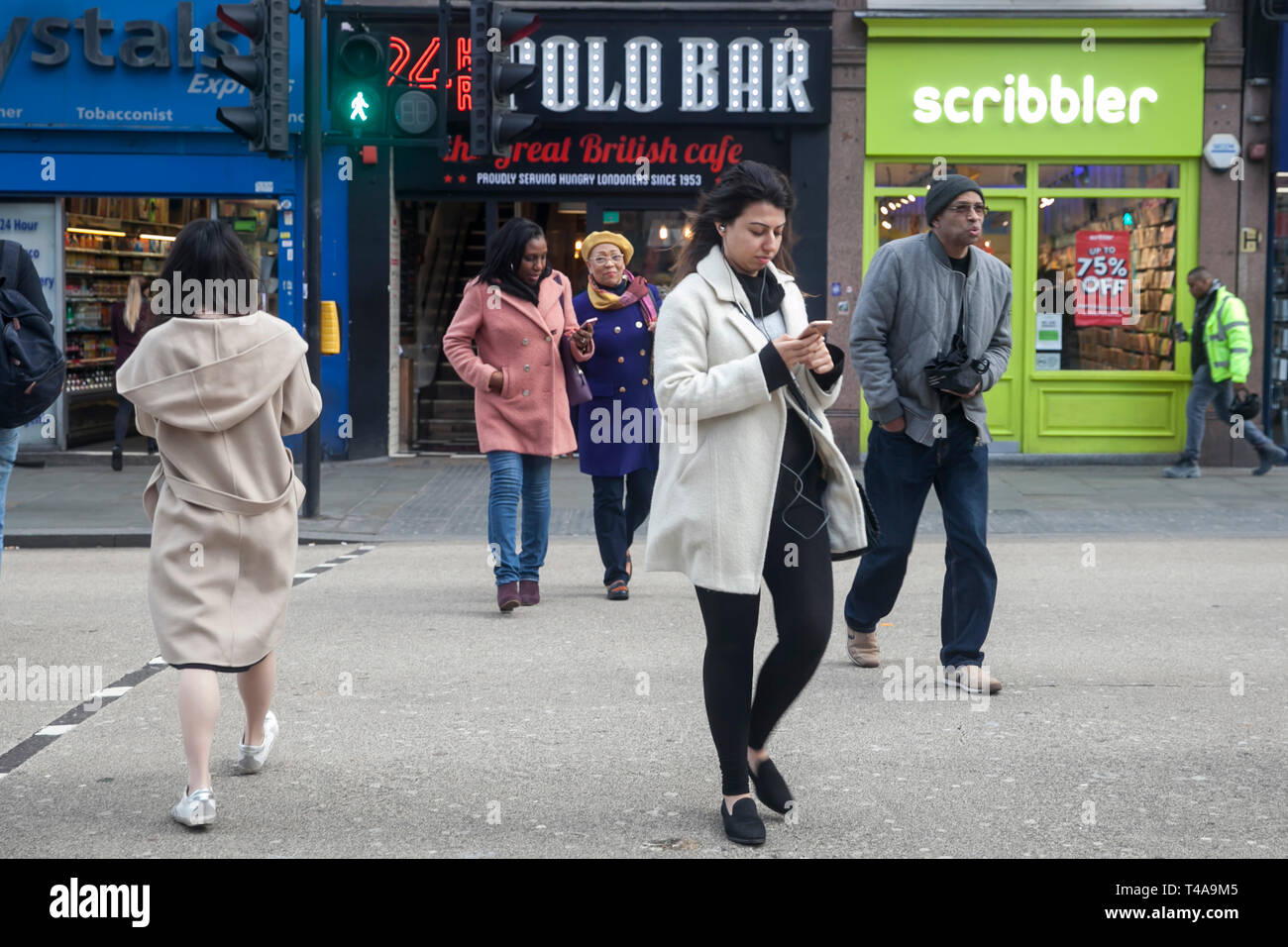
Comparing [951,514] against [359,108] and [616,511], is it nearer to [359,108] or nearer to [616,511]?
[616,511]

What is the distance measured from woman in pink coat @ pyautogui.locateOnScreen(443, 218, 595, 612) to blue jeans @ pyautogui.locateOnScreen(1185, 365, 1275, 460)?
328 inches

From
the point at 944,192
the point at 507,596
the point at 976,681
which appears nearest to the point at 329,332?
the point at 507,596

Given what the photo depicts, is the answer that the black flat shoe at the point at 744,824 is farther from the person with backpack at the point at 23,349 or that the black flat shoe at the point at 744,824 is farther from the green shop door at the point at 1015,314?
the green shop door at the point at 1015,314

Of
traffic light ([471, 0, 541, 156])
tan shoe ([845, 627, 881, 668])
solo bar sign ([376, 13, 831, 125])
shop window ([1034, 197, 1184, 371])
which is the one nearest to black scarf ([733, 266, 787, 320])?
tan shoe ([845, 627, 881, 668])

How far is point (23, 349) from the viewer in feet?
22.1

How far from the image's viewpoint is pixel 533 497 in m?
8.12

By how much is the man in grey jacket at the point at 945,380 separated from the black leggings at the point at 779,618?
1803 mm

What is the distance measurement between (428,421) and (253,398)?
1228cm

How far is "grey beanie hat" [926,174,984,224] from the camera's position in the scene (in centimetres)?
598

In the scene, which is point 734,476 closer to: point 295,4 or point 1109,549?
point 1109,549

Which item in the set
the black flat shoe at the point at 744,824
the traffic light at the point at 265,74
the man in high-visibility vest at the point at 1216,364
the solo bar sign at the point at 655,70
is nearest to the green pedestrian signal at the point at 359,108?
the traffic light at the point at 265,74

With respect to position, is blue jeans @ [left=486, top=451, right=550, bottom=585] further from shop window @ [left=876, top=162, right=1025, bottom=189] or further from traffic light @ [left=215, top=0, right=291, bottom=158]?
shop window @ [left=876, top=162, right=1025, bottom=189]

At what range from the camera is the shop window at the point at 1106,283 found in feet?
51.5

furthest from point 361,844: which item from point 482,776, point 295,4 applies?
point 295,4
